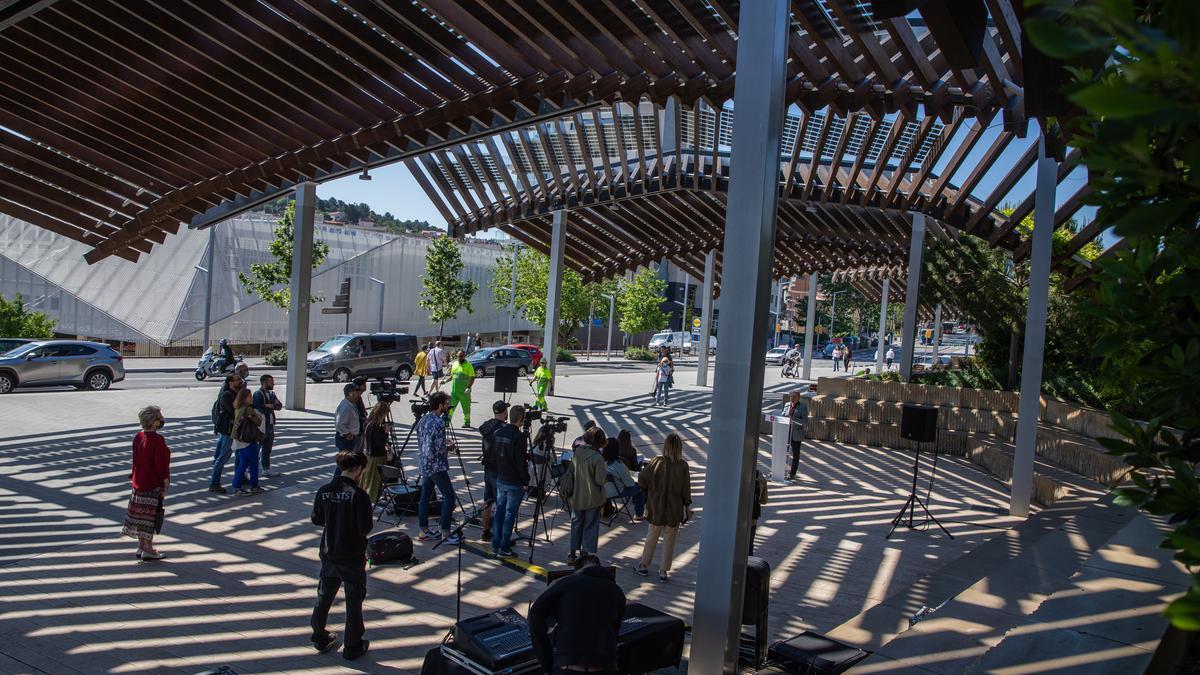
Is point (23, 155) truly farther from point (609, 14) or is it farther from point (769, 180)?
point (769, 180)

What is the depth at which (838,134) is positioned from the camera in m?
17.2

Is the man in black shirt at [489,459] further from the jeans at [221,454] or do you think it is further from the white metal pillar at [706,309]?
the white metal pillar at [706,309]

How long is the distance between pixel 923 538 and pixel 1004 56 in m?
7.26

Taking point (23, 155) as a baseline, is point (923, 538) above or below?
below

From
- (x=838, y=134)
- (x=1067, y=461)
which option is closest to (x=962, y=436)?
(x=1067, y=461)

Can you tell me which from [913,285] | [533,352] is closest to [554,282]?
[913,285]

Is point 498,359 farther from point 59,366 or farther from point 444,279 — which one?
point 59,366

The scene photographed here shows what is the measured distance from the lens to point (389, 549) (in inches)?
310

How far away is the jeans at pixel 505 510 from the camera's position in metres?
8.42

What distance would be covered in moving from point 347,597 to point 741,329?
3493 millimetres

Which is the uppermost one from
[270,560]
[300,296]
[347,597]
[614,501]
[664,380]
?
[300,296]

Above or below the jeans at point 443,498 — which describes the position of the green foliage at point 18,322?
above

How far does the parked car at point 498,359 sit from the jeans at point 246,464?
20.7 meters

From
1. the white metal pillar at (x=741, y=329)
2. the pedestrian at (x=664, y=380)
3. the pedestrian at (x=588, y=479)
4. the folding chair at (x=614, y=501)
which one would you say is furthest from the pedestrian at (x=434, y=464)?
the pedestrian at (x=664, y=380)
